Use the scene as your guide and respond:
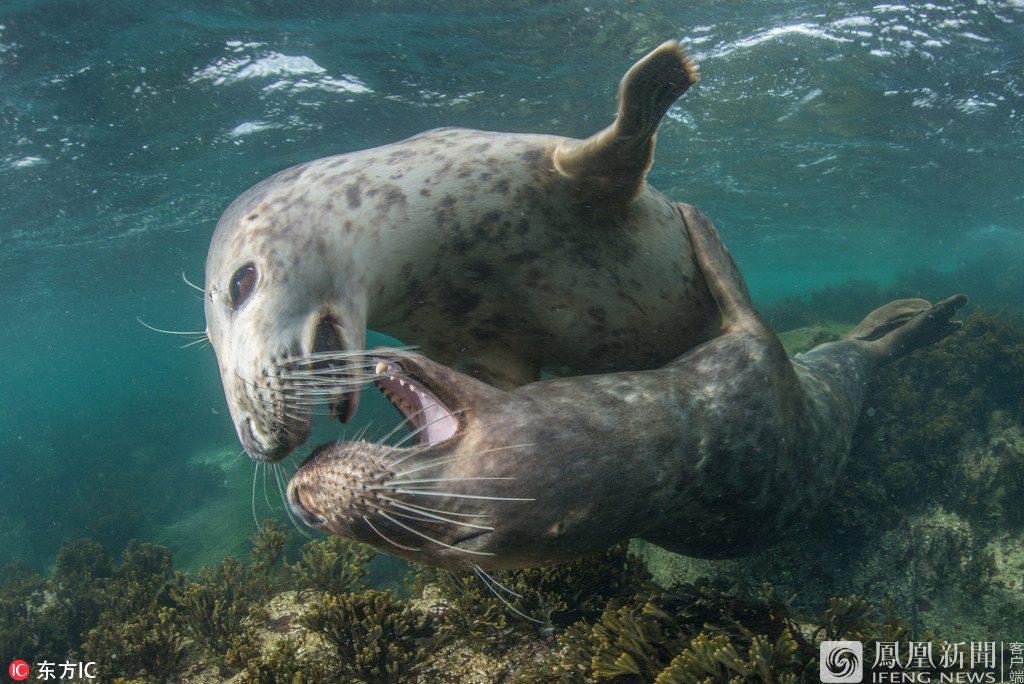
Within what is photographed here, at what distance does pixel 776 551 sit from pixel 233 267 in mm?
3848

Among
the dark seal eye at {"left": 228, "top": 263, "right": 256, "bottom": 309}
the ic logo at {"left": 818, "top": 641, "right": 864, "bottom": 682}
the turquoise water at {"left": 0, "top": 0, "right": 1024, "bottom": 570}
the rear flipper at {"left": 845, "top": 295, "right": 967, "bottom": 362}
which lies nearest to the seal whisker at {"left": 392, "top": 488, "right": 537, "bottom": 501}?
the dark seal eye at {"left": 228, "top": 263, "right": 256, "bottom": 309}

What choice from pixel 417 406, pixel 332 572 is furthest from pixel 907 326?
pixel 332 572

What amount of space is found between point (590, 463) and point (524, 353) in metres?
1.31

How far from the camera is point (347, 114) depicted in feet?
44.0

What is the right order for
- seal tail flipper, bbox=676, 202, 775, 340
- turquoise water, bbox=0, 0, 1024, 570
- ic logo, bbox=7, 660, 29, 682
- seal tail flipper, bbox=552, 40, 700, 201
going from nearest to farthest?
seal tail flipper, bbox=552, 40, 700, 201 < seal tail flipper, bbox=676, 202, 775, 340 < ic logo, bbox=7, 660, 29, 682 < turquoise water, bbox=0, 0, 1024, 570

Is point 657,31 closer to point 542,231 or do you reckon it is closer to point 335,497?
point 542,231

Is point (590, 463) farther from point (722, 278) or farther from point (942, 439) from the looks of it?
point (942, 439)

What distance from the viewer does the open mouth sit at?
5.93ft

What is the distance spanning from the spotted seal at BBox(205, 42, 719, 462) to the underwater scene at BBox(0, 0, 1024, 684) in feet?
0.06

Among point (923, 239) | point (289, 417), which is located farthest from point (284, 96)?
point (923, 239)

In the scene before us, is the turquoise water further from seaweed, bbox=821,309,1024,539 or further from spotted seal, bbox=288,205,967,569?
spotted seal, bbox=288,205,967,569

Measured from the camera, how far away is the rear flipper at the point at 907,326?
5500mm

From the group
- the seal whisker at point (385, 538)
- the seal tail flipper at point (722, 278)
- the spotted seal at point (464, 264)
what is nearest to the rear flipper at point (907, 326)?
the seal tail flipper at point (722, 278)

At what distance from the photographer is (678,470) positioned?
214 centimetres
